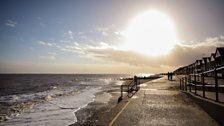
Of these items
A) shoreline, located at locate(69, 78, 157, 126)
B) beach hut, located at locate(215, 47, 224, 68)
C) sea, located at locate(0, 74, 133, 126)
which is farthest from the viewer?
beach hut, located at locate(215, 47, 224, 68)

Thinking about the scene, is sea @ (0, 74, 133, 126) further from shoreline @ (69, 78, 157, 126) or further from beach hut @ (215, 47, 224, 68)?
beach hut @ (215, 47, 224, 68)

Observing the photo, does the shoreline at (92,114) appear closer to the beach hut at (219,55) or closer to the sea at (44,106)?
the sea at (44,106)

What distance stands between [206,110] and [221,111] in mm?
2162

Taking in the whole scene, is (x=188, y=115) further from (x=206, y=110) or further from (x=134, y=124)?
(x=134, y=124)

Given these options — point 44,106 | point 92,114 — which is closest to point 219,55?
point 44,106

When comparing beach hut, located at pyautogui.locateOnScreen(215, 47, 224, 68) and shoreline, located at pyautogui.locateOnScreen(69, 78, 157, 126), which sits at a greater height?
beach hut, located at pyautogui.locateOnScreen(215, 47, 224, 68)

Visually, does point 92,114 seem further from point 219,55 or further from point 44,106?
point 219,55

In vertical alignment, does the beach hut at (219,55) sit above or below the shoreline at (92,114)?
above

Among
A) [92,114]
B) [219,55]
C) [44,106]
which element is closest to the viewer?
[92,114]

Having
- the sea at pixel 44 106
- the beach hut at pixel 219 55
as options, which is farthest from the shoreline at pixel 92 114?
the beach hut at pixel 219 55

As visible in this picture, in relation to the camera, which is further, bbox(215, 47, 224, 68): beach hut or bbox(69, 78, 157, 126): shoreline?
bbox(215, 47, 224, 68): beach hut

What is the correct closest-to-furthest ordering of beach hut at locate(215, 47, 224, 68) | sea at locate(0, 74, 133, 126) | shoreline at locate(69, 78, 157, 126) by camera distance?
shoreline at locate(69, 78, 157, 126)
sea at locate(0, 74, 133, 126)
beach hut at locate(215, 47, 224, 68)

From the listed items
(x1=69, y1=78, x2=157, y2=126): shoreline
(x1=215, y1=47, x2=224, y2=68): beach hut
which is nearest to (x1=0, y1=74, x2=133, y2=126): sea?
(x1=69, y1=78, x2=157, y2=126): shoreline

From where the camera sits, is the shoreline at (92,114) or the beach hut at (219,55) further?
the beach hut at (219,55)
